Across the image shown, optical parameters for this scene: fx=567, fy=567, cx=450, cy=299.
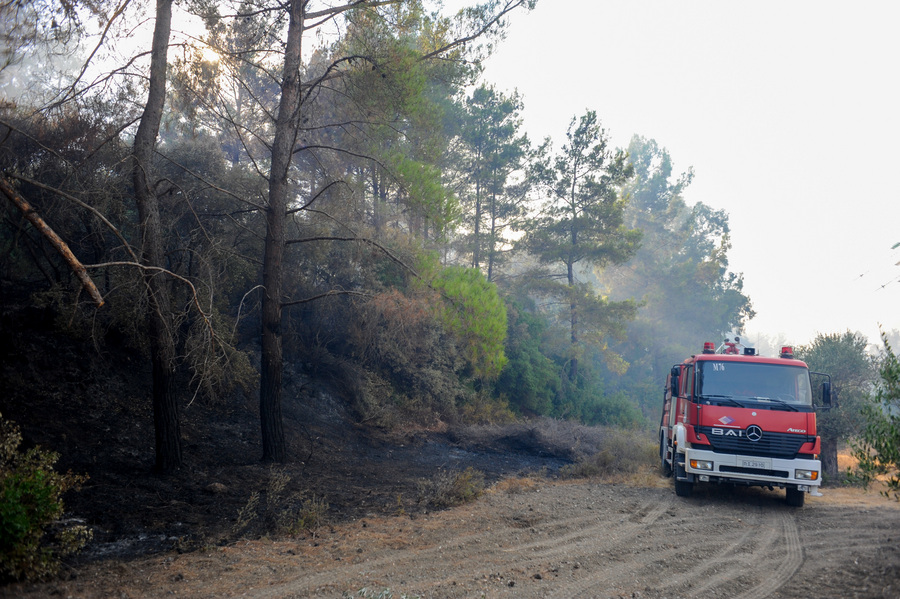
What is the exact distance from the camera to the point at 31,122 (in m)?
11.0

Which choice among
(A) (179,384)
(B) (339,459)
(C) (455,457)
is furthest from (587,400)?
(A) (179,384)

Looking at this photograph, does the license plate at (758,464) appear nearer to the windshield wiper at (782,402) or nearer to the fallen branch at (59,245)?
the windshield wiper at (782,402)

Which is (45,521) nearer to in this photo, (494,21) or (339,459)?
(339,459)

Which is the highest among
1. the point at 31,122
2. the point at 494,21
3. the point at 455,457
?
the point at 494,21

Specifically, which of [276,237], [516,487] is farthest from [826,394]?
[276,237]

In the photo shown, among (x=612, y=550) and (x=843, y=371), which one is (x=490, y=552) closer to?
(x=612, y=550)

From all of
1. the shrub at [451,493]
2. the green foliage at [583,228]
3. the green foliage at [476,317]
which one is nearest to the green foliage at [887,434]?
the shrub at [451,493]

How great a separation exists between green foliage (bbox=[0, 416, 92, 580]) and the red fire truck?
946cm

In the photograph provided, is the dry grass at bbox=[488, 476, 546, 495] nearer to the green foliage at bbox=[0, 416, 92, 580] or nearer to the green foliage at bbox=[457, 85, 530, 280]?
the green foliage at bbox=[0, 416, 92, 580]

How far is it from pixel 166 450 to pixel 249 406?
522 centimetres

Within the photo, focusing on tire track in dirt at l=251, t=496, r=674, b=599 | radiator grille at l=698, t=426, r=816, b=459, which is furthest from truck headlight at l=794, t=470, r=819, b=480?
tire track in dirt at l=251, t=496, r=674, b=599

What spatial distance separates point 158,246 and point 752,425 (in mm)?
10659

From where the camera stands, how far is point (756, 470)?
32.4ft

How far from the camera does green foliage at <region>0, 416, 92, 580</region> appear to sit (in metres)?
4.75
